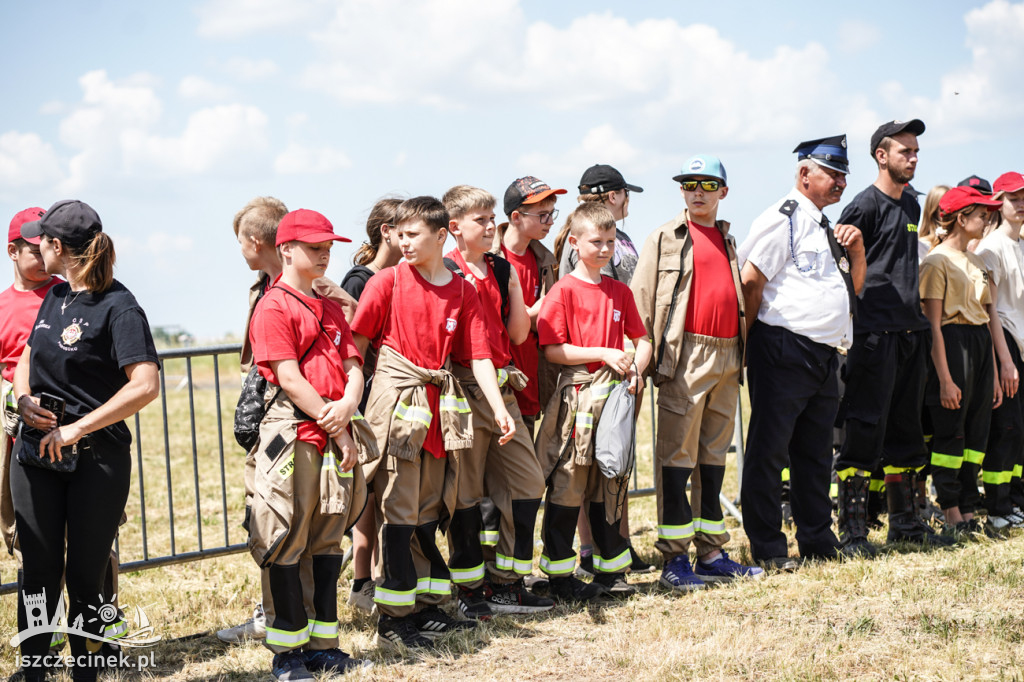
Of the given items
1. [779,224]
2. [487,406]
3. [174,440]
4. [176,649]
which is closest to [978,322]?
[779,224]

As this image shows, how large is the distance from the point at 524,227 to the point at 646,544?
2.68 m

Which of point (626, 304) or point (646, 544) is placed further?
point (646, 544)

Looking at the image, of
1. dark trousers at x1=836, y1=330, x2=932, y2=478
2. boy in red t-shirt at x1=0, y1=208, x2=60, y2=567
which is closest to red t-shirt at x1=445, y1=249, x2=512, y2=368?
boy in red t-shirt at x1=0, y1=208, x2=60, y2=567

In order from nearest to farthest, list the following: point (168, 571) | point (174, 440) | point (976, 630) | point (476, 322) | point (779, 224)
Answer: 1. point (976, 630)
2. point (476, 322)
3. point (779, 224)
4. point (168, 571)
5. point (174, 440)

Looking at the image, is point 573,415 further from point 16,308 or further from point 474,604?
point 16,308

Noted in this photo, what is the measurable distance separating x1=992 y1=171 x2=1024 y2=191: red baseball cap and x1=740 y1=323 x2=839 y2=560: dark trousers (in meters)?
2.35

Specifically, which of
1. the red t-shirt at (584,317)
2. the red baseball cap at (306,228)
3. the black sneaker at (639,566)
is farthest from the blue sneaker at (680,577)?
the red baseball cap at (306,228)

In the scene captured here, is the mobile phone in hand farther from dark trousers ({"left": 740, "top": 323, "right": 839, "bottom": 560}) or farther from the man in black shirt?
the man in black shirt

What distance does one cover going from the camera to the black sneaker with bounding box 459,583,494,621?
17.2 ft

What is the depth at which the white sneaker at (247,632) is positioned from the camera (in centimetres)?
511

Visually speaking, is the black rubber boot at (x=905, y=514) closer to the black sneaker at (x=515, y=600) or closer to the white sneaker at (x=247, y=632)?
the black sneaker at (x=515, y=600)

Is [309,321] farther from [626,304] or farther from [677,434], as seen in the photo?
[677,434]

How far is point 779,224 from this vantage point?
593cm

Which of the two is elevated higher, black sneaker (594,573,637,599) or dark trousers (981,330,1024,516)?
dark trousers (981,330,1024,516)
